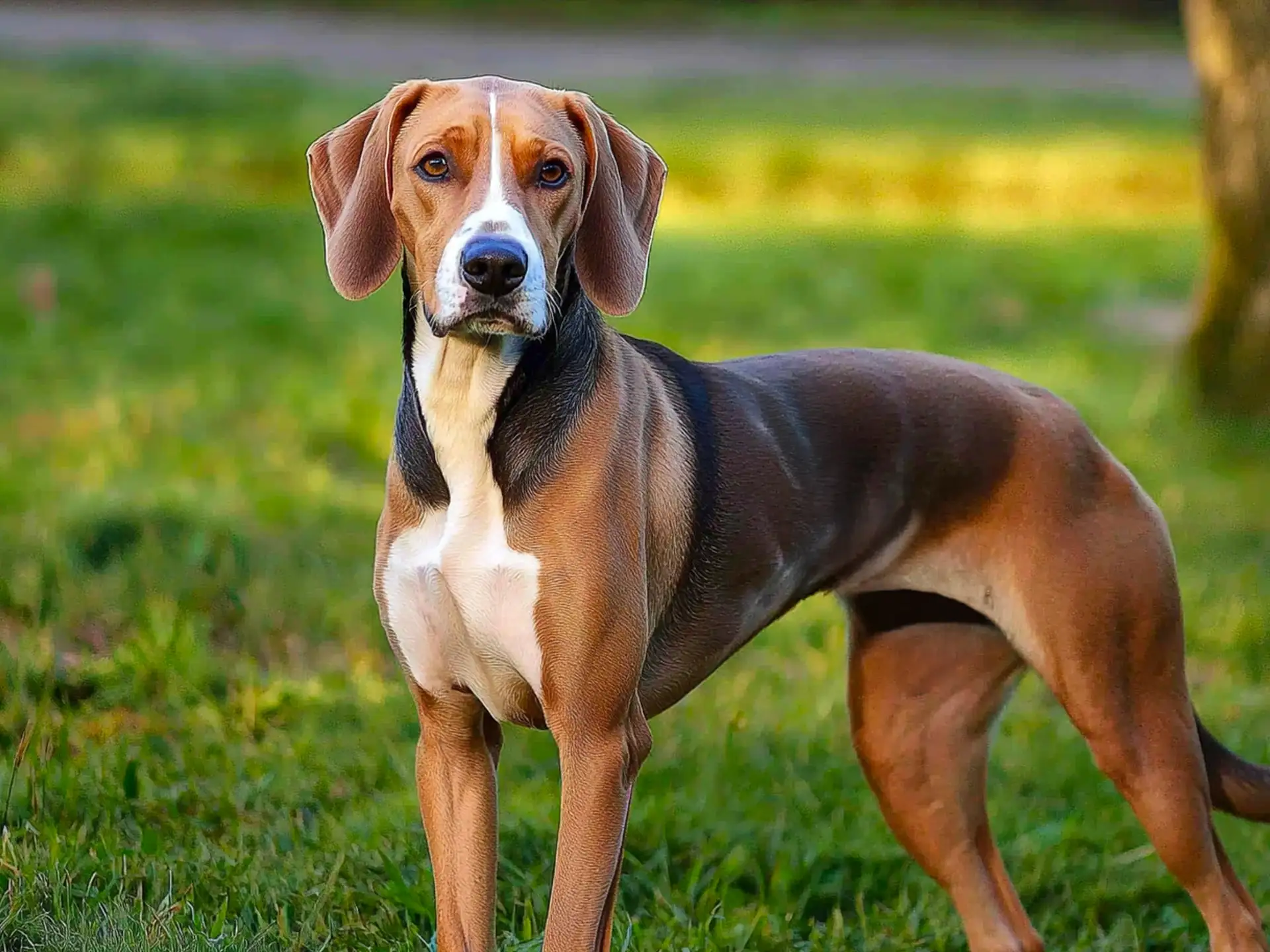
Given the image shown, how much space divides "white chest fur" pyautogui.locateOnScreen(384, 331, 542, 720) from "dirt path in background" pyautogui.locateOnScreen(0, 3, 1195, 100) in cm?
1216

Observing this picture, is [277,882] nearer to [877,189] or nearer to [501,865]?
[501,865]

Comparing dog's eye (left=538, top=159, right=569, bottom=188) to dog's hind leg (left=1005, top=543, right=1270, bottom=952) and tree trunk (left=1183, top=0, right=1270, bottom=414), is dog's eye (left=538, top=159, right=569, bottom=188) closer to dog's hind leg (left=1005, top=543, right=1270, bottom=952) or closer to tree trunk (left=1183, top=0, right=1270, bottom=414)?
dog's hind leg (left=1005, top=543, right=1270, bottom=952)

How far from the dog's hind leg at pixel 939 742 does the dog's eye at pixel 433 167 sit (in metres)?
1.74

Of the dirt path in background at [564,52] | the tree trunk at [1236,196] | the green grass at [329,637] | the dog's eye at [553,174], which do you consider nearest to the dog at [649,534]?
the dog's eye at [553,174]

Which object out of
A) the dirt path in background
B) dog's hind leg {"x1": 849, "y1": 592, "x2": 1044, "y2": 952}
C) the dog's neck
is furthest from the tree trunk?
the dirt path in background

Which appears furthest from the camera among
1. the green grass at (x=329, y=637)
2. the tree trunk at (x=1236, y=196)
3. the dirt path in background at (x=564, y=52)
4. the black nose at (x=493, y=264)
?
the dirt path in background at (x=564, y=52)

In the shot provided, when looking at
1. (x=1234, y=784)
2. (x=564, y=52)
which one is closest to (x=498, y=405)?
(x=1234, y=784)

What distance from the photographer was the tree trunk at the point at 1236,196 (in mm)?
8711

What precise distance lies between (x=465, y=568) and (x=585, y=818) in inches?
21.3

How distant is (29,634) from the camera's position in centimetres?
559

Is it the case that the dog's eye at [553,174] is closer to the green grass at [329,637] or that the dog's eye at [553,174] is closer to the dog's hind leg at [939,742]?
the dog's hind leg at [939,742]

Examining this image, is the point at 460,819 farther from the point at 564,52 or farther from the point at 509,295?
the point at 564,52

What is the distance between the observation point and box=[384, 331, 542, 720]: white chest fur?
3.44 metres

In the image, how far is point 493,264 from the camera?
3238 mm
